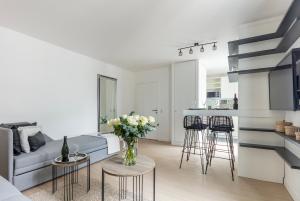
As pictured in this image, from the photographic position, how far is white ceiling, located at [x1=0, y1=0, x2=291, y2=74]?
7.51 ft

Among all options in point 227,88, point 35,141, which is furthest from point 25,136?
point 227,88

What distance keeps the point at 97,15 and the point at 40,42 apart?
5.60ft

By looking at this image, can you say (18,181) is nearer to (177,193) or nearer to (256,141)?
(177,193)

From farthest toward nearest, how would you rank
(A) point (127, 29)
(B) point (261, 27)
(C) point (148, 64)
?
(C) point (148, 64), (A) point (127, 29), (B) point (261, 27)

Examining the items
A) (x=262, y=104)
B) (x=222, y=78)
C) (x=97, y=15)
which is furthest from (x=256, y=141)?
(x=222, y=78)

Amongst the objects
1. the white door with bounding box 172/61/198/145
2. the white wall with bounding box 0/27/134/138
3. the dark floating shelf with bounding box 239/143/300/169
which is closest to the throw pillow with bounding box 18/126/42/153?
the white wall with bounding box 0/27/134/138

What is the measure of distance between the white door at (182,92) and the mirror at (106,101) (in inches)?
78.9

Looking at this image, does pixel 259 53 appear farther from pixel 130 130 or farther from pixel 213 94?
pixel 213 94

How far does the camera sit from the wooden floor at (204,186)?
88.4 inches

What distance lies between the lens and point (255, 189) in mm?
2430

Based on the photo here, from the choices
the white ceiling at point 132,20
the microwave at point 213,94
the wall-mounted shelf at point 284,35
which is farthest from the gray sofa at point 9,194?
the microwave at point 213,94

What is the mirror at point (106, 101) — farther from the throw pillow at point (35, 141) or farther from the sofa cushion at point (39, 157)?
A: the throw pillow at point (35, 141)

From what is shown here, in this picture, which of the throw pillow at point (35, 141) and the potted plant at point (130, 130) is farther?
the throw pillow at point (35, 141)

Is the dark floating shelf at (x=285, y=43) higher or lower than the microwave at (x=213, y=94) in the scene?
higher
